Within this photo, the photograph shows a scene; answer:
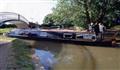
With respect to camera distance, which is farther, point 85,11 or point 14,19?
Result: point 14,19

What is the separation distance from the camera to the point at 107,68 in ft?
66.4

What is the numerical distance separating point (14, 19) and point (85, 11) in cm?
1754

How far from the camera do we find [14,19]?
54.2 m

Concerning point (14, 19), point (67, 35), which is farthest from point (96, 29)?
point (14, 19)

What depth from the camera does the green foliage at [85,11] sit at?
39.7m

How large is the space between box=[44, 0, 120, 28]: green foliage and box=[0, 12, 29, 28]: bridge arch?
13144mm

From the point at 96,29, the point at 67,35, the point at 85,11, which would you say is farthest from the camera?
the point at 85,11

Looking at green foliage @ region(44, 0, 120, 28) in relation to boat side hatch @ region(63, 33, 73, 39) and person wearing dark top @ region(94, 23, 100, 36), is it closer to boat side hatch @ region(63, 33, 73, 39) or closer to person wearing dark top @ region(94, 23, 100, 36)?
person wearing dark top @ region(94, 23, 100, 36)

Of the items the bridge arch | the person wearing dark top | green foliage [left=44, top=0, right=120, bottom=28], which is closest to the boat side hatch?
the person wearing dark top

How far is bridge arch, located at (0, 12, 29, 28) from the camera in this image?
53.7 m

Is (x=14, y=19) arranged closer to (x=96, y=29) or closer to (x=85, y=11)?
(x=85, y=11)

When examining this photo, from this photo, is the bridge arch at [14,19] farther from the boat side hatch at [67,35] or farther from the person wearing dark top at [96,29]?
the boat side hatch at [67,35]

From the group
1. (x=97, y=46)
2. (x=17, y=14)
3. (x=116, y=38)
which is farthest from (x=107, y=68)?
(x=17, y=14)

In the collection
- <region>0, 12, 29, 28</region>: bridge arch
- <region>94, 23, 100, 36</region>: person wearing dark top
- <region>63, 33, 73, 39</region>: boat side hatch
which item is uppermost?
<region>0, 12, 29, 28</region>: bridge arch
